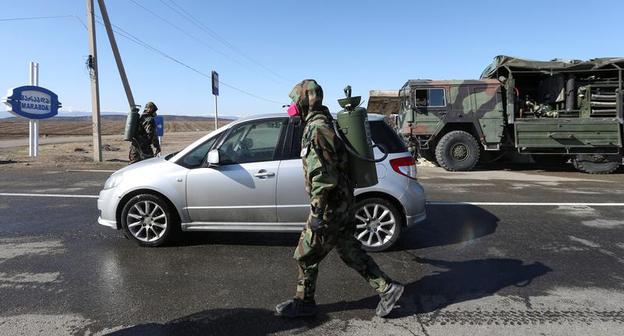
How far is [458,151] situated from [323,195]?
1075 cm

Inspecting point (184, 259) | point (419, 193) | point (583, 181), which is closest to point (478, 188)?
point (583, 181)

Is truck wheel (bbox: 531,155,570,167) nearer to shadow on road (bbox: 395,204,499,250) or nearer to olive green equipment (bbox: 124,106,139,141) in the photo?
shadow on road (bbox: 395,204,499,250)

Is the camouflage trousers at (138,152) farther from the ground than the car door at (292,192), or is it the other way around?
the camouflage trousers at (138,152)

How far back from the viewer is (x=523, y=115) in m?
13.3

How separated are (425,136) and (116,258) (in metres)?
10.1

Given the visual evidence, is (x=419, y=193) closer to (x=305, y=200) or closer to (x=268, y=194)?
(x=305, y=200)

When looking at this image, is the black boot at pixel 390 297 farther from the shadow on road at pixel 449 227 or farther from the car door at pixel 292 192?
the shadow on road at pixel 449 227

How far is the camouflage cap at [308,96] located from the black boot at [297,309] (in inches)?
56.1

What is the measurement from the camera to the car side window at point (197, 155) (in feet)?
18.0

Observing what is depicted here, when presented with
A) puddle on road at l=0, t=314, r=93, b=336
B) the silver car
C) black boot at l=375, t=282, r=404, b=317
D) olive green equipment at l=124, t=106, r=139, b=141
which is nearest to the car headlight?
the silver car

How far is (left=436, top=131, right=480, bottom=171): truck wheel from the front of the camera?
13195mm

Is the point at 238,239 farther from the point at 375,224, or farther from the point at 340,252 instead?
the point at 340,252

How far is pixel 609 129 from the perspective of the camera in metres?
12.5

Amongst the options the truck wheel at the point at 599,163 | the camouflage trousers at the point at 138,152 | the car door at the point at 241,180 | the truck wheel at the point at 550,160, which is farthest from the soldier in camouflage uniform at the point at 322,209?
the truck wheel at the point at 550,160
